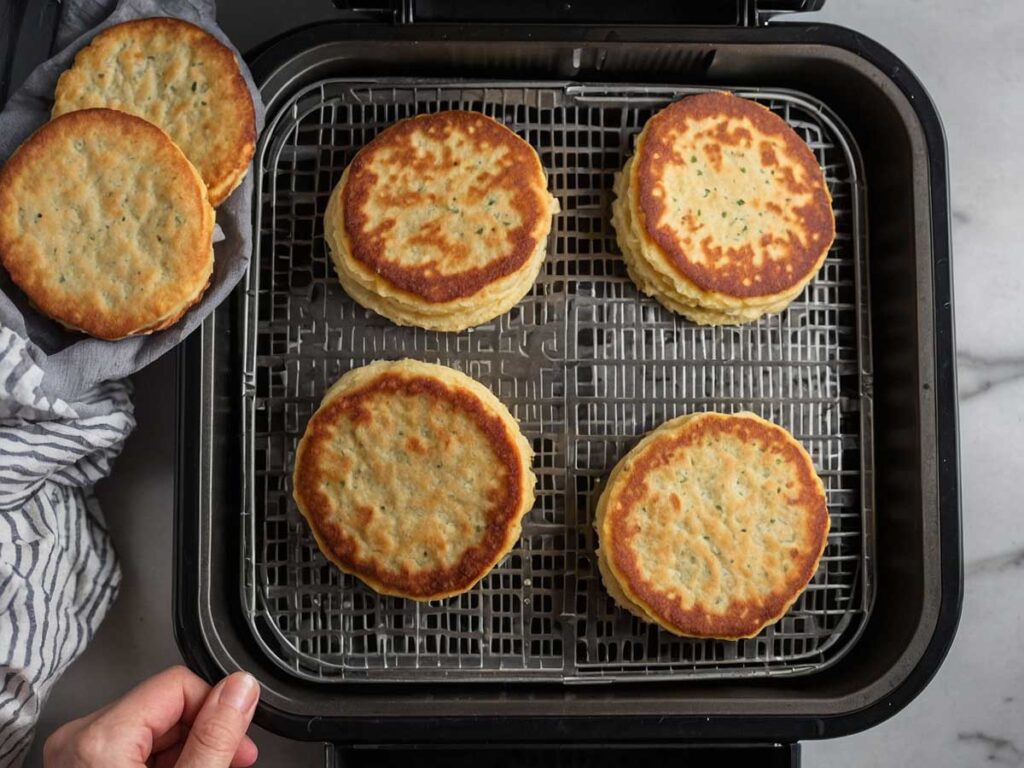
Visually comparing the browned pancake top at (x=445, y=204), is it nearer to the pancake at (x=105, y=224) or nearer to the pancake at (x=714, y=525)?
the pancake at (x=105, y=224)

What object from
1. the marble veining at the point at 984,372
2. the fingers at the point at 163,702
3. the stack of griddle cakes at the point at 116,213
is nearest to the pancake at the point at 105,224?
the stack of griddle cakes at the point at 116,213

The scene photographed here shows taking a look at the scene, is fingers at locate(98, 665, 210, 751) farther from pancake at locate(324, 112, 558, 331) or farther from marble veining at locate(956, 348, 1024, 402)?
marble veining at locate(956, 348, 1024, 402)

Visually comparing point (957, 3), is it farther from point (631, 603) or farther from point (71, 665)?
point (71, 665)

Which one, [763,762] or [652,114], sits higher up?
[652,114]

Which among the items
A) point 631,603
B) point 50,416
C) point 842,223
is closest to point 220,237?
point 50,416

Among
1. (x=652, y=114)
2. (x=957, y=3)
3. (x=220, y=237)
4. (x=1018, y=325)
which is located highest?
(x=957, y=3)

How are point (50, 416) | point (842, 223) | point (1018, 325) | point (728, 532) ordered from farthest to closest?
point (1018, 325) → point (842, 223) → point (728, 532) → point (50, 416)

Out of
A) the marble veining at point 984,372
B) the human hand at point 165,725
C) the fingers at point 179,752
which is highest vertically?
the marble veining at point 984,372
